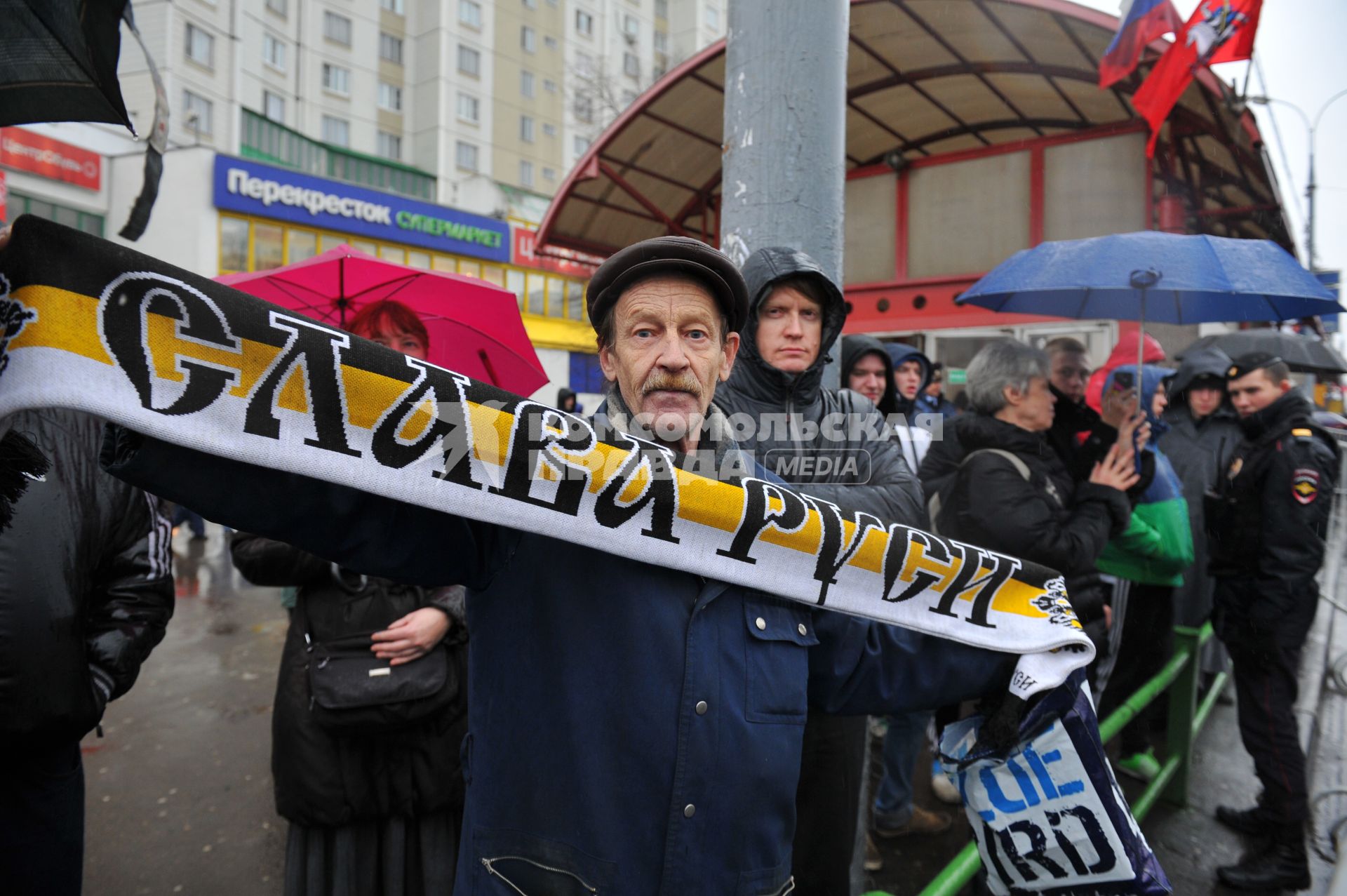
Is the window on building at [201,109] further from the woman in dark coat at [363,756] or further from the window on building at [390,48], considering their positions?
the woman in dark coat at [363,756]

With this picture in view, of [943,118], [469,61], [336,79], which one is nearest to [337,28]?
[336,79]

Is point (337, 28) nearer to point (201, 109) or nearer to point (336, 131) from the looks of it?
point (336, 131)

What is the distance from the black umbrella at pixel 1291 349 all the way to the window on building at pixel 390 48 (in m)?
41.0

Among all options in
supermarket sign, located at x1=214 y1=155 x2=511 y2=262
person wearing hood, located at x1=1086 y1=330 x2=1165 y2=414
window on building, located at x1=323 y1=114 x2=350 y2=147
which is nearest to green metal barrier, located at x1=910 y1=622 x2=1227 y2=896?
person wearing hood, located at x1=1086 y1=330 x2=1165 y2=414

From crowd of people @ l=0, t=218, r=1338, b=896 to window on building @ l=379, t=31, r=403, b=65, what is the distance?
40.8m

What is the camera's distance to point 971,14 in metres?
7.92

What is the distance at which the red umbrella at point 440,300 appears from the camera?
3.26 metres

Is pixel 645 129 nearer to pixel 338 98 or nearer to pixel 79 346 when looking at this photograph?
pixel 79 346

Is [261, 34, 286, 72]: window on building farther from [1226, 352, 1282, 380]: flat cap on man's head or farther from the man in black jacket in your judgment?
[1226, 352, 1282, 380]: flat cap on man's head

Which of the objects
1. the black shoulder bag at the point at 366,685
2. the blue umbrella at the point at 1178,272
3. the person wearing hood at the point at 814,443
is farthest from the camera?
the blue umbrella at the point at 1178,272

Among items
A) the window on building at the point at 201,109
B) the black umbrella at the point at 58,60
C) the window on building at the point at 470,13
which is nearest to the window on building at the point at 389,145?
the window on building at the point at 470,13

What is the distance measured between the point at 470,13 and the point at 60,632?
43170 millimetres

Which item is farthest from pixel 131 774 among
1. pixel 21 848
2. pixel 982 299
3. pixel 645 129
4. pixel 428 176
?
pixel 428 176

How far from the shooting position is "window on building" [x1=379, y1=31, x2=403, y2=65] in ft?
122
